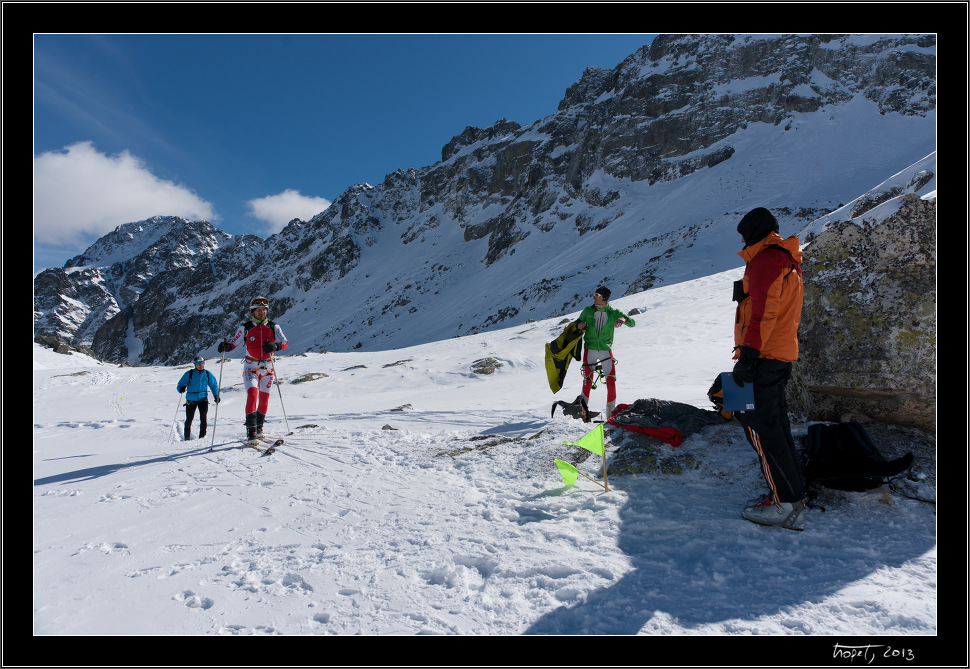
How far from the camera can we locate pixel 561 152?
8569 centimetres

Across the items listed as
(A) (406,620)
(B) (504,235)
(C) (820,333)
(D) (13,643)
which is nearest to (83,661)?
(D) (13,643)

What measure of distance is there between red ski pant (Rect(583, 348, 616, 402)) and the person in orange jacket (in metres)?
3.40

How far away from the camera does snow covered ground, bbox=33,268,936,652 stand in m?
2.30

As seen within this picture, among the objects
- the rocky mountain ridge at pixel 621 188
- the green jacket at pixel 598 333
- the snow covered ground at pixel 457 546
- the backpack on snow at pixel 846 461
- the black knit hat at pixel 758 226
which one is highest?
the rocky mountain ridge at pixel 621 188

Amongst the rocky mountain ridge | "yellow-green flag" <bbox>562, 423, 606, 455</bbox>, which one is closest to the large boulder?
"yellow-green flag" <bbox>562, 423, 606, 455</bbox>

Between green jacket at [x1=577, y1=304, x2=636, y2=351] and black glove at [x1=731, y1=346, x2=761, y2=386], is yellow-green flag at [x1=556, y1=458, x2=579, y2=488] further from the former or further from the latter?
green jacket at [x1=577, y1=304, x2=636, y2=351]

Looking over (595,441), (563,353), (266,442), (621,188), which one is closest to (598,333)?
(563,353)

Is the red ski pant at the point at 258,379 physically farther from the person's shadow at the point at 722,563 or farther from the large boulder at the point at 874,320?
the large boulder at the point at 874,320

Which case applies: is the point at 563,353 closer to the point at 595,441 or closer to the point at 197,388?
the point at 595,441

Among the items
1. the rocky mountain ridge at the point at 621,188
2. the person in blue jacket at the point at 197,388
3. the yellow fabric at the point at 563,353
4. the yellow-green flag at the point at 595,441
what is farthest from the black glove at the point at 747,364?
the rocky mountain ridge at the point at 621,188

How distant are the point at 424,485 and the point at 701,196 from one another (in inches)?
2196

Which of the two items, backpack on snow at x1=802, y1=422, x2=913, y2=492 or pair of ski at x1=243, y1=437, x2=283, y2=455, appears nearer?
backpack on snow at x1=802, y1=422, x2=913, y2=492

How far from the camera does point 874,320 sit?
12.7ft

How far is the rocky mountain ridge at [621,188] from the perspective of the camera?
150ft
